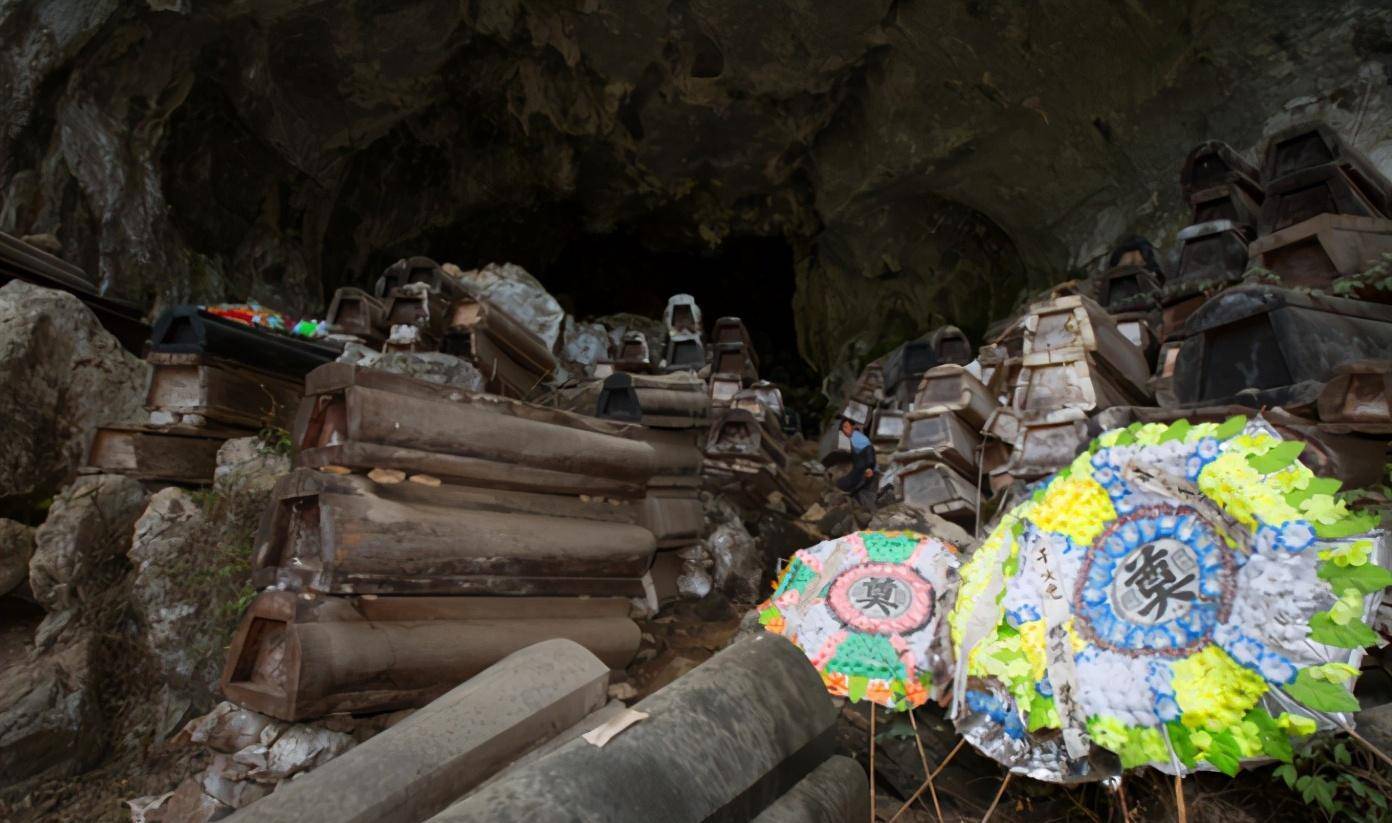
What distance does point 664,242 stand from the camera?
78.8 ft

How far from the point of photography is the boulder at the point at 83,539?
5.52m

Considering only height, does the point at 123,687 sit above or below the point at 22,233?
below

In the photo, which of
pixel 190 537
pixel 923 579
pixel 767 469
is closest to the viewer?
pixel 923 579

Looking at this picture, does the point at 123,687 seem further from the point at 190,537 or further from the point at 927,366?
the point at 927,366

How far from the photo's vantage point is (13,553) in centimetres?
573

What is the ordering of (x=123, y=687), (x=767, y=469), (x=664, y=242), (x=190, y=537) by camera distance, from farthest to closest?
(x=664, y=242), (x=767, y=469), (x=190, y=537), (x=123, y=687)

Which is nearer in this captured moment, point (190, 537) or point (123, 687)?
point (123, 687)

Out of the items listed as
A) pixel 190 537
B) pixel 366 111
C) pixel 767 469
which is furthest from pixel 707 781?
pixel 366 111

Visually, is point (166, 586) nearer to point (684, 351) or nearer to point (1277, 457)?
point (1277, 457)

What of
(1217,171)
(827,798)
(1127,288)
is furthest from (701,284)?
(827,798)

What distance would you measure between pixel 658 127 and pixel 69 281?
516 inches

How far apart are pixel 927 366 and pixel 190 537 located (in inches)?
394

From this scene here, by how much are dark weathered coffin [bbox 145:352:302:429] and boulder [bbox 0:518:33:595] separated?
138 centimetres

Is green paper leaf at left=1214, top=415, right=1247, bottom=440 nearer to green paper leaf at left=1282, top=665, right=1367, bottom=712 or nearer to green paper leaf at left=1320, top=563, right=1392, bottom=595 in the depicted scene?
green paper leaf at left=1320, top=563, right=1392, bottom=595
